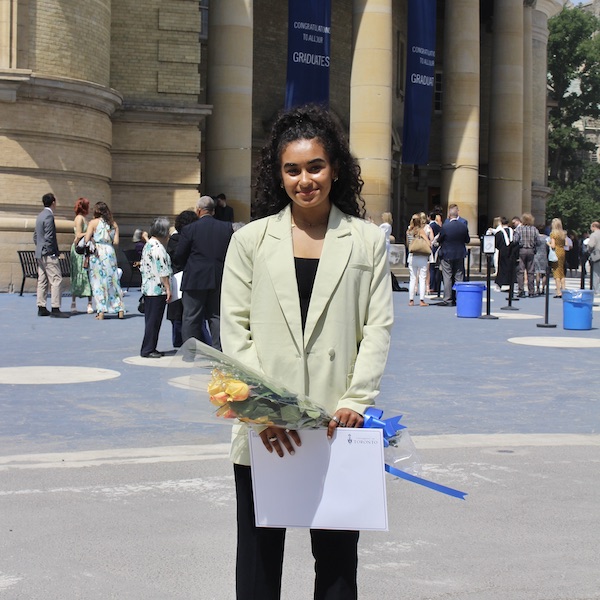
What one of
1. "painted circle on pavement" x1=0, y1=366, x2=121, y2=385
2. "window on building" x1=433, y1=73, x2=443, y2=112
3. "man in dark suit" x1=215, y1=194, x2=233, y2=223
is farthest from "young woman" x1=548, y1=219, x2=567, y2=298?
"window on building" x1=433, y1=73, x2=443, y2=112

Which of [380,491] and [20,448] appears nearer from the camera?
[380,491]

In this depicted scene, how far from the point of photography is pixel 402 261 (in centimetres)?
3294

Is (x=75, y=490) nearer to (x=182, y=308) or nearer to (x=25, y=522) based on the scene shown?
(x=25, y=522)

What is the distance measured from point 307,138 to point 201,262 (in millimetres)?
9176

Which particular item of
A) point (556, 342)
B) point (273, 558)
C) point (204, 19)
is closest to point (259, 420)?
point (273, 558)

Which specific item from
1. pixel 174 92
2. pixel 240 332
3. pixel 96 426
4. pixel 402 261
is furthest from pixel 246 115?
pixel 240 332

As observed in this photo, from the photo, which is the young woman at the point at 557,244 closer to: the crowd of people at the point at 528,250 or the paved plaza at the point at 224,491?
the crowd of people at the point at 528,250

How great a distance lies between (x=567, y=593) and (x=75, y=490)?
2922mm

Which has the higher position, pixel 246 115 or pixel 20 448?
pixel 246 115

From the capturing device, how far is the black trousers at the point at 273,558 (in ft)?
12.4

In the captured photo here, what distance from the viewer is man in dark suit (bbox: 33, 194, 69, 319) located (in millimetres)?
18969

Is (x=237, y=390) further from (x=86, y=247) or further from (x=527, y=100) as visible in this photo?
(x=527, y=100)

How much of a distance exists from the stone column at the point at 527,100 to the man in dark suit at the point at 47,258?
93.6 feet

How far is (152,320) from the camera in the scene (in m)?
13.6
